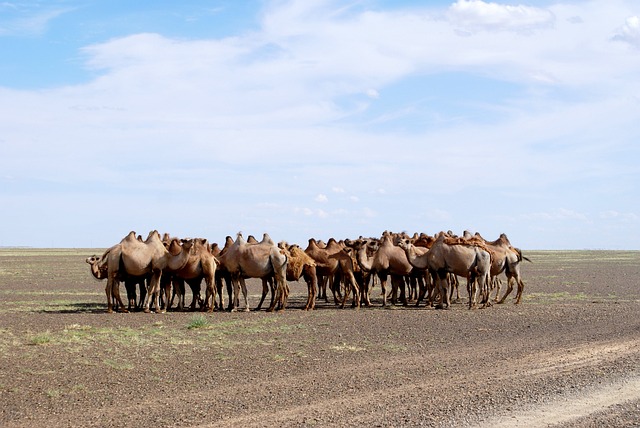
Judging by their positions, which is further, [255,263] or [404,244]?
[404,244]

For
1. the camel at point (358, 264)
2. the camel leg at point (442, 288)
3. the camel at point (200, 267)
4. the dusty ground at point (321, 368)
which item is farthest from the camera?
the camel at point (358, 264)

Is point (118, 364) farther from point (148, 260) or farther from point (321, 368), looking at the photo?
point (148, 260)

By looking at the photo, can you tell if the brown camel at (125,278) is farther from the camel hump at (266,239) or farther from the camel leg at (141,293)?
the camel hump at (266,239)

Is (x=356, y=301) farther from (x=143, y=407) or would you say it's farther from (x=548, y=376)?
(x=143, y=407)

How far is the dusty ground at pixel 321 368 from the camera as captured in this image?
9.85 m

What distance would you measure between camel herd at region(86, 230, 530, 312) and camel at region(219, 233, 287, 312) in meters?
0.03

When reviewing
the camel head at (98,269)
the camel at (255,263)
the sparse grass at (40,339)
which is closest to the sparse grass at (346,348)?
the sparse grass at (40,339)

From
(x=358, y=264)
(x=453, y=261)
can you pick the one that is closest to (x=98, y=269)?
(x=358, y=264)

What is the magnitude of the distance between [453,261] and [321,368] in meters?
10.2

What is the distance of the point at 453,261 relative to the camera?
22.6 m

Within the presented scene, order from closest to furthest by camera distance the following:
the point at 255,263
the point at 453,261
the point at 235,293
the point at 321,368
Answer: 1. the point at 321,368
2. the point at 255,263
3. the point at 235,293
4. the point at 453,261

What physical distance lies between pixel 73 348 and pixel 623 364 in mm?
9167

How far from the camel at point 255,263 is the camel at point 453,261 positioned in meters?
3.89

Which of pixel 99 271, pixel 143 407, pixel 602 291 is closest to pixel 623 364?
pixel 143 407
